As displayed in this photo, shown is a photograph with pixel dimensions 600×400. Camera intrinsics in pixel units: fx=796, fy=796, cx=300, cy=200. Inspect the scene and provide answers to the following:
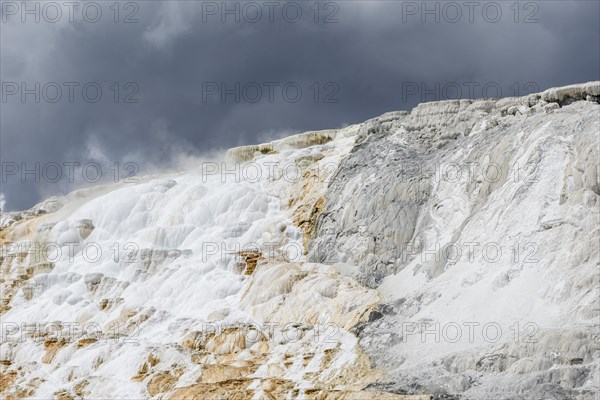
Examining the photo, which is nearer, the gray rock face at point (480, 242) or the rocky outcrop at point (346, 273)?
the gray rock face at point (480, 242)

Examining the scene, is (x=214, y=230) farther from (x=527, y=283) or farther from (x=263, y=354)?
(x=527, y=283)

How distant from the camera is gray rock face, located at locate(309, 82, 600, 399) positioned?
1044 inches

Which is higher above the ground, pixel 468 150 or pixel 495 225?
pixel 468 150

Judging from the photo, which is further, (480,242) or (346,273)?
(346,273)

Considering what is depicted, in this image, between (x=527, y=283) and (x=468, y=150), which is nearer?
(x=527, y=283)

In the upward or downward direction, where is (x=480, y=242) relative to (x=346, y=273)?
upward

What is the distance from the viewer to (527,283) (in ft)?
98.4

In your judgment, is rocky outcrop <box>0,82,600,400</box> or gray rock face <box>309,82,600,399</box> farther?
rocky outcrop <box>0,82,600,400</box>

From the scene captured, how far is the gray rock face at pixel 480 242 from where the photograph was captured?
2652 cm

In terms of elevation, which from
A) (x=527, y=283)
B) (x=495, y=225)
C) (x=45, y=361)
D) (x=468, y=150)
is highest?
(x=468, y=150)

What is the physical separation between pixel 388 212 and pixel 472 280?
844 centimetres

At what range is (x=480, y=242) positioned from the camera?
112 ft

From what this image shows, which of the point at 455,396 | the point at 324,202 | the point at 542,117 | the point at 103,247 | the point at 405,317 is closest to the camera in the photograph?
the point at 455,396

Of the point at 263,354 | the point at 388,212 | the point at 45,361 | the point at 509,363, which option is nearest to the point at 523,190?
the point at 388,212
